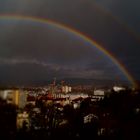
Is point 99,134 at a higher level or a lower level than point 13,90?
lower

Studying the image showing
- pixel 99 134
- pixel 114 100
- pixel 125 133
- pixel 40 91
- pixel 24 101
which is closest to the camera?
pixel 125 133

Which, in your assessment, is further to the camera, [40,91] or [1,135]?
[40,91]

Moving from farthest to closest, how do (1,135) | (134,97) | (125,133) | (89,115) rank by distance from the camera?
(89,115), (134,97), (125,133), (1,135)

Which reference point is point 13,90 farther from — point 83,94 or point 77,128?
point 83,94

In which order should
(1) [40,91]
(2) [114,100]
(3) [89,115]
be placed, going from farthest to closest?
(1) [40,91], (3) [89,115], (2) [114,100]

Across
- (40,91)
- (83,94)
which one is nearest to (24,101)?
(40,91)

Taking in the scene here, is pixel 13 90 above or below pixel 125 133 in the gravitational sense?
above

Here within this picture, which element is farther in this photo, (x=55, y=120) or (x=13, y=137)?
(x=55, y=120)

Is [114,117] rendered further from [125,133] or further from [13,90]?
[13,90]

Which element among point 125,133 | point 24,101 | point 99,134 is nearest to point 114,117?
point 99,134
